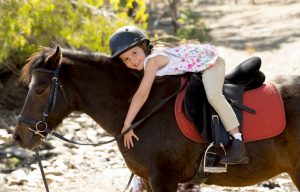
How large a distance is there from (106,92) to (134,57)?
1.30ft

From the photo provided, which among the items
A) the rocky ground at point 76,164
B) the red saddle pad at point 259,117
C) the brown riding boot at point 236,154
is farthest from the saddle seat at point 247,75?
the rocky ground at point 76,164

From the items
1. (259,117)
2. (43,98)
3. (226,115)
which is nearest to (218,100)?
(226,115)

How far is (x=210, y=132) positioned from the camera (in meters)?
4.36

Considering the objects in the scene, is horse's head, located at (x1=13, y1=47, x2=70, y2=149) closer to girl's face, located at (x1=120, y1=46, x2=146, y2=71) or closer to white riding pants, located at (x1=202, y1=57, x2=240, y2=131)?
girl's face, located at (x1=120, y1=46, x2=146, y2=71)

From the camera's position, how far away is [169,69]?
4477 millimetres

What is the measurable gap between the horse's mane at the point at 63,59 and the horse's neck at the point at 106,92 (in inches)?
2.5

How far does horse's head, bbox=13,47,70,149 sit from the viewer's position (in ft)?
14.2

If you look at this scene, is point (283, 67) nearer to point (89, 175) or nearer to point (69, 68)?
point (89, 175)

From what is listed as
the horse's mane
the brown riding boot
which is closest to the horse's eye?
the horse's mane

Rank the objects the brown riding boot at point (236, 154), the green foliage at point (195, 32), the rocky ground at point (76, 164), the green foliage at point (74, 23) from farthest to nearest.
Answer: the green foliage at point (195, 32) → the green foliage at point (74, 23) → the rocky ground at point (76, 164) → the brown riding boot at point (236, 154)

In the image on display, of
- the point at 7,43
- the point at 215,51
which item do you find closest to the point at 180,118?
the point at 215,51

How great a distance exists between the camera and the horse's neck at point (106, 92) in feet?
14.7

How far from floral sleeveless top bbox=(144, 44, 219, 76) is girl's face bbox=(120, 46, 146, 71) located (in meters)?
0.13

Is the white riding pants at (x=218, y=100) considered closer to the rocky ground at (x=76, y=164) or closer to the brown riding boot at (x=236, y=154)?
the brown riding boot at (x=236, y=154)
